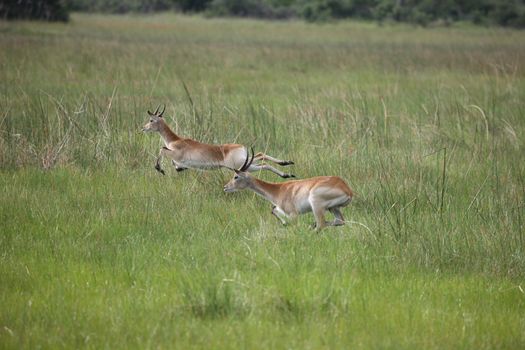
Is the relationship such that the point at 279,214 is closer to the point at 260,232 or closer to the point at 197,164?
the point at 260,232

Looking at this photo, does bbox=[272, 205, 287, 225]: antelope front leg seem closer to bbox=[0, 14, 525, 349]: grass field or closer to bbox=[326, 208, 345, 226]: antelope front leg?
bbox=[0, 14, 525, 349]: grass field

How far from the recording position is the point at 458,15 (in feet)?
143

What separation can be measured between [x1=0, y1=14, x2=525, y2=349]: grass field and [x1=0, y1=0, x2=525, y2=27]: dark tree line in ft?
82.8

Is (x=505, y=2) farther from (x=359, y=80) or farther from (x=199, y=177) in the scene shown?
(x=199, y=177)

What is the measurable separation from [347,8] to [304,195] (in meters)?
35.9

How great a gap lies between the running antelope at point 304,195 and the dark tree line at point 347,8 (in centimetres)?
3215

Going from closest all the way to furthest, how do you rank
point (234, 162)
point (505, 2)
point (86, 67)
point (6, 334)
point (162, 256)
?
1. point (6, 334)
2. point (162, 256)
3. point (234, 162)
4. point (86, 67)
5. point (505, 2)

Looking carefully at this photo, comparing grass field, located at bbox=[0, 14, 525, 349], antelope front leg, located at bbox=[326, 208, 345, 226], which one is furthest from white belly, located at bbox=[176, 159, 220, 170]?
antelope front leg, located at bbox=[326, 208, 345, 226]

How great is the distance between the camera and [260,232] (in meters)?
7.38

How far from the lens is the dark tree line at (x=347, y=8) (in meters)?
40.4

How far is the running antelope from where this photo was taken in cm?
730

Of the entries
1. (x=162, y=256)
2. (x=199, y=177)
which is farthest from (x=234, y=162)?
(x=162, y=256)

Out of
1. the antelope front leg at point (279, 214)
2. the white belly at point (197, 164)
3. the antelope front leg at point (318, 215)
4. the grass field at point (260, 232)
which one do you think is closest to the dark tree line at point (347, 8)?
the grass field at point (260, 232)

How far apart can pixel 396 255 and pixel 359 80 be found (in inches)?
457
